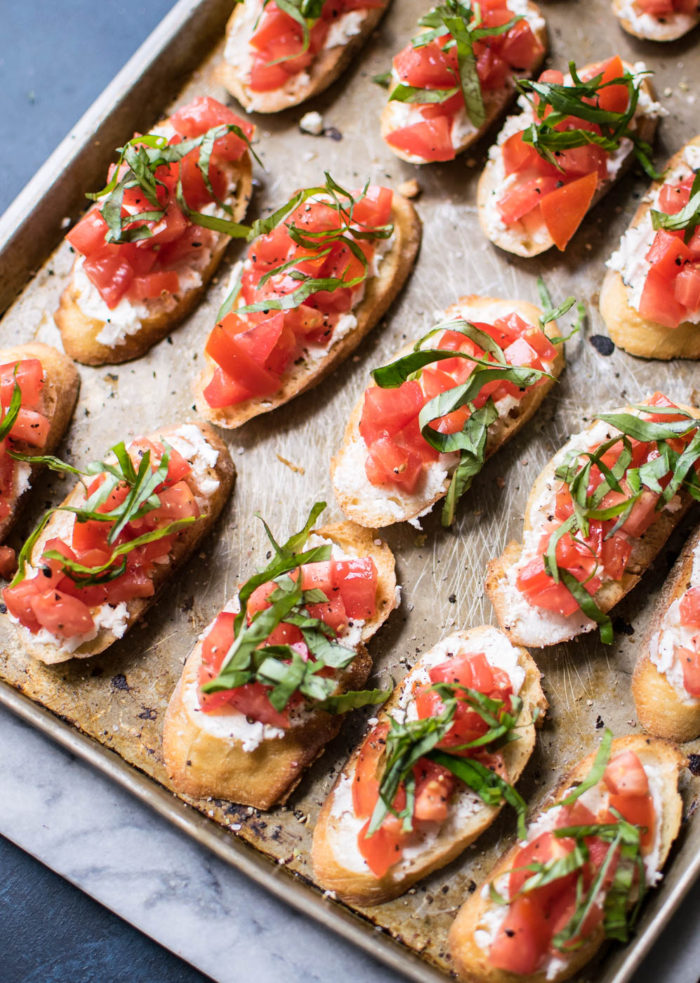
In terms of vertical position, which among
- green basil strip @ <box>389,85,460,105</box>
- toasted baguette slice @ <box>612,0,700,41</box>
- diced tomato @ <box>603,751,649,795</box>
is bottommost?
diced tomato @ <box>603,751,649,795</box>

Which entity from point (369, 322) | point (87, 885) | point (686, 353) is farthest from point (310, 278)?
point (87, 885)

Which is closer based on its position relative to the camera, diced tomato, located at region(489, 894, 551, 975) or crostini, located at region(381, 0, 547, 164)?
diced tomato, located at region(489, 894, 551, 975)

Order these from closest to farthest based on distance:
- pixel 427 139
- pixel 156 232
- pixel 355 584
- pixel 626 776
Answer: pixel 626 776 → pixel 355 584 → pixel 156 232 → pixel 427 139

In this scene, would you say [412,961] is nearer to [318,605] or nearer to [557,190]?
[318,605]

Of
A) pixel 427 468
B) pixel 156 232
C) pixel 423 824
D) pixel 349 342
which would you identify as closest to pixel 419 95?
pixel 349 342

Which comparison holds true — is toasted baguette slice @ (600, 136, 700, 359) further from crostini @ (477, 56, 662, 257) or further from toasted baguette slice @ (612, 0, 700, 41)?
toasted baguette slice @ (612, 0, 700, 41)

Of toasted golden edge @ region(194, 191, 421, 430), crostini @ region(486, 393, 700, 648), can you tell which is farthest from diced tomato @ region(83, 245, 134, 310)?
crostini @ region(486, 393, 700, 648)

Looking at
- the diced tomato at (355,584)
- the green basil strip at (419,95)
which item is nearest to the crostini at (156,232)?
the green basil strip at (419,95)

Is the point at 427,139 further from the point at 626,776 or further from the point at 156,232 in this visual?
the point at 626,776
